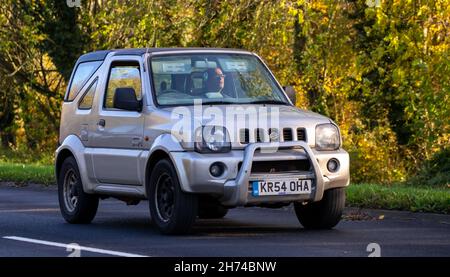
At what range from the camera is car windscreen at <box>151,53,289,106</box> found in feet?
44.2

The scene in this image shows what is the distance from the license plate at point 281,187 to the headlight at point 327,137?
1.66ft

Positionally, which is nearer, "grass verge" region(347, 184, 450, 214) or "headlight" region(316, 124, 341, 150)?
"headlight" region(316, 124, 341, 150)

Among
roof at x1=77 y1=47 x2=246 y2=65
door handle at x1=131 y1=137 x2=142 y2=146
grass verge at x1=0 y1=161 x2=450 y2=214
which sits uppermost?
roof at x1=77 y1=47 x2=246 y2=65

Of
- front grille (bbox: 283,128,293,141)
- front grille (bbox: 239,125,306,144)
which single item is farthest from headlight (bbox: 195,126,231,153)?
front grille (bbox: 283,128,293,141)

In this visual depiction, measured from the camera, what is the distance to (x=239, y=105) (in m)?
13.2

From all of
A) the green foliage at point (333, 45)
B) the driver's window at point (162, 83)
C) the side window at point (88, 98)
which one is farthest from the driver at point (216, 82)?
the green foliage at point (333, 45)

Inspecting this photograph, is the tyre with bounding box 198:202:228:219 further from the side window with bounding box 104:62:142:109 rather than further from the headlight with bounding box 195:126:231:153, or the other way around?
the headlight with bounding box 195:126:231:153

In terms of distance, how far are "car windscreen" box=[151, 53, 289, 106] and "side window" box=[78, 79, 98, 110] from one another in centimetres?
125

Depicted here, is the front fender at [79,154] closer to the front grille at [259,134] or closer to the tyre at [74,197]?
the tyre at [74,197]

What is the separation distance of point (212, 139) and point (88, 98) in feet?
9.67

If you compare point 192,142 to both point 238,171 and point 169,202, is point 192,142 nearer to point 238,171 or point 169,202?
Result: point 238,171

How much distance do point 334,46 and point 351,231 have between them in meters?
16.8
